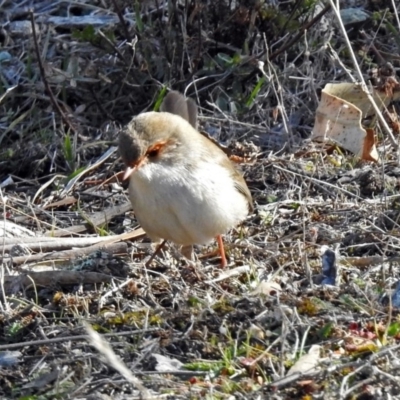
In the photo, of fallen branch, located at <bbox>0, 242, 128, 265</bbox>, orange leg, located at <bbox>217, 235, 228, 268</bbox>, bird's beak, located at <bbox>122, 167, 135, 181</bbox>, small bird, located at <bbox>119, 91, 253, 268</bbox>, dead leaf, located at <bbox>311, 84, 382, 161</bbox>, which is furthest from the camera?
dead leaf, located at <bbox>311, 84, 382, 161</bbox>

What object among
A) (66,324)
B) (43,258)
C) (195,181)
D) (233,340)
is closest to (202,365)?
(233,340)

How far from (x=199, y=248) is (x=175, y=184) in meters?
1.06

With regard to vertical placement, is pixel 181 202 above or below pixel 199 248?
above

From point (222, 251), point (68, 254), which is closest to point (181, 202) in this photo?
point (222, 251)

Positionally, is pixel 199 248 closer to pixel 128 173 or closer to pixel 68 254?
pixel 68 254

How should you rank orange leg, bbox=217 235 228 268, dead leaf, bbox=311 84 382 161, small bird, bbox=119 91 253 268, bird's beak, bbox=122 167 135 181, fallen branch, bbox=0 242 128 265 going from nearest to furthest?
bird's beak, bbox=122 167 135 181, small bird, bbox=119 91 253 268, orange leg, bbox=217 235 228 268, fallen branch, bbox=0 242 128 265, dead leaf, bbox=311 84 382 161

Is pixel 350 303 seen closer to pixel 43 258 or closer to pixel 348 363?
pixel 348 363

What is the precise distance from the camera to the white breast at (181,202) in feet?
18.3

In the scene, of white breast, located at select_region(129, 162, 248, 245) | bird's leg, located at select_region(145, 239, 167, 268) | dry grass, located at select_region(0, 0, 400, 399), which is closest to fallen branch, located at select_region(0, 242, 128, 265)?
dry grass, located at select_region(0, 0, 400, 399)

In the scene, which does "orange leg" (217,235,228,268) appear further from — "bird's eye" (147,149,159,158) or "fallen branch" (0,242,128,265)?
"bird's eye" (147,149,159,158)

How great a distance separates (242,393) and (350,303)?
0.93 meters

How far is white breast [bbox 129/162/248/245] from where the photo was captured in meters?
5.58

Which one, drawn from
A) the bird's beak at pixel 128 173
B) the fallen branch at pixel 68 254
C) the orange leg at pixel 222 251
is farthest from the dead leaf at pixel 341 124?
the bird's beak at pixel 128 173

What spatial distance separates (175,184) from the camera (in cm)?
559
